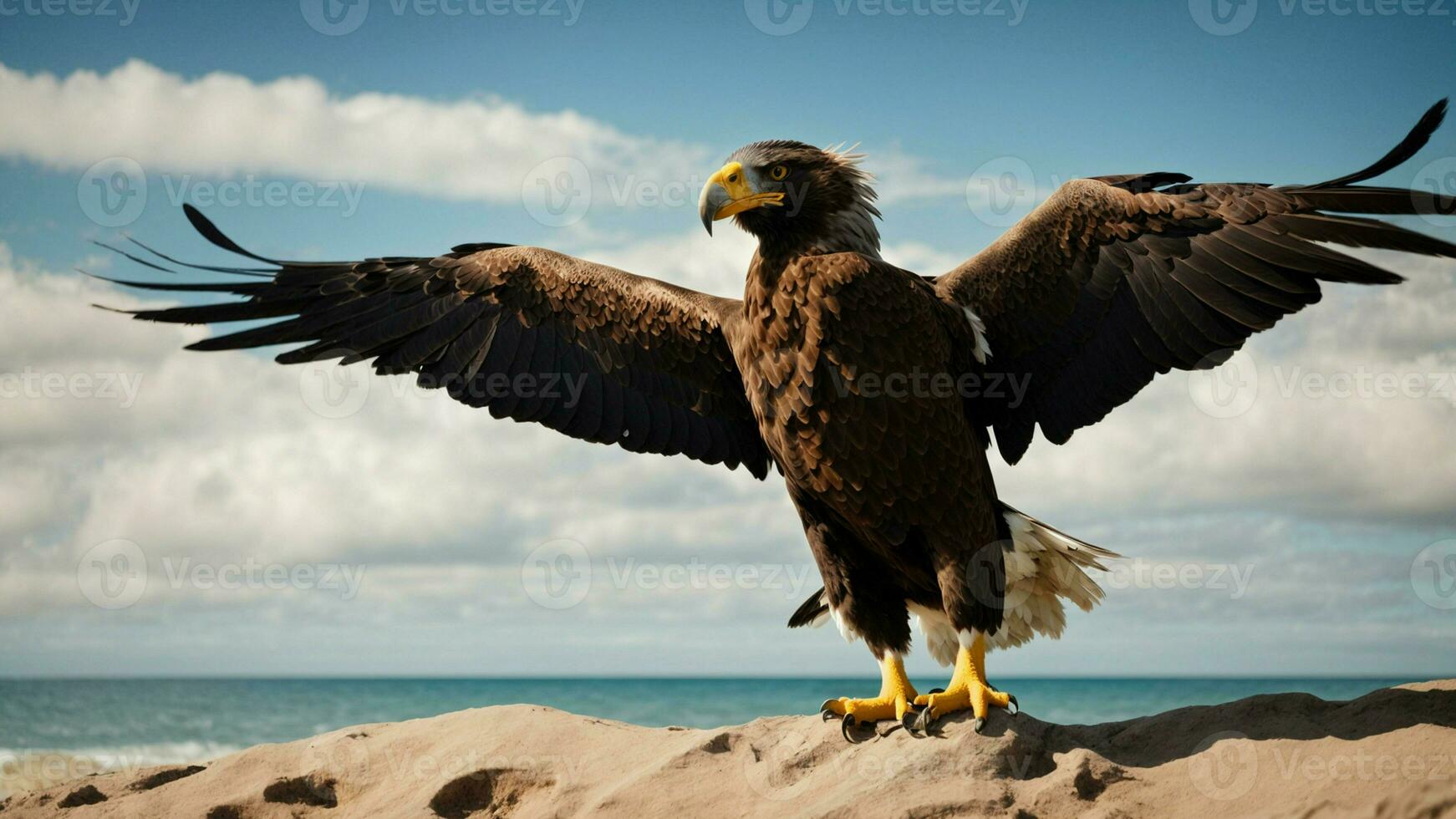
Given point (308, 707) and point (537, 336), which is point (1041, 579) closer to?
point (537, 336)

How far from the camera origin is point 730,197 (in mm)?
4762

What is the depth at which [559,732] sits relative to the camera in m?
5.04

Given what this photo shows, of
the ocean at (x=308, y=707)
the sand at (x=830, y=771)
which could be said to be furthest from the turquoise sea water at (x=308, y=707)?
the sand at (x=830, y=771)

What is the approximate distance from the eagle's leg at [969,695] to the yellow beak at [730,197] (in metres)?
2.18

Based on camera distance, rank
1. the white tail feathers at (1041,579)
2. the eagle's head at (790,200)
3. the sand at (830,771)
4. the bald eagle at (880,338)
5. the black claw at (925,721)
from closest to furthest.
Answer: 1. the sand at (830,771)
2. the black claw at (925,721)
3. the bald eagle at (880,338)
4. the eagle's head at (790,200)
5. the white tail feathers at (1041,579)

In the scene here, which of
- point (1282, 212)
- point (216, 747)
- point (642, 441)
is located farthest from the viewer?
point (216, 747)

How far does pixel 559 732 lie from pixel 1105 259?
3.43m

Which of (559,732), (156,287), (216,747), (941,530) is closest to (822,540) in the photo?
(941,530)

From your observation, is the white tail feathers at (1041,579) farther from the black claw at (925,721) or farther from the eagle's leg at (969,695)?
the black claw at (925,721)

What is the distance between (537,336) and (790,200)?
155 cm

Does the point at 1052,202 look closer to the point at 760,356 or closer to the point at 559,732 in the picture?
the point at 760,356

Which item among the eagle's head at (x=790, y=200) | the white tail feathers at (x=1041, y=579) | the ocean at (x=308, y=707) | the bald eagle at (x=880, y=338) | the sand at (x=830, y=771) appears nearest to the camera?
the sand at (x=830, y=771)

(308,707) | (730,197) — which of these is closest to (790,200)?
(730,197)

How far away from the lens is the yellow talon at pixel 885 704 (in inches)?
182
